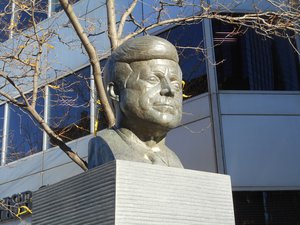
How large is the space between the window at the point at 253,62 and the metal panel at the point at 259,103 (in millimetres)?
184

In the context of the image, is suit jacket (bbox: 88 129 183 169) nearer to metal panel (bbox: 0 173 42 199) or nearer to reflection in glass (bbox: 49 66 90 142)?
reflection in glass (bbox: 49 66 90 142)

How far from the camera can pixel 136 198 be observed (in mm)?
3107

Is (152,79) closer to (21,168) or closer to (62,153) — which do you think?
(62,153)

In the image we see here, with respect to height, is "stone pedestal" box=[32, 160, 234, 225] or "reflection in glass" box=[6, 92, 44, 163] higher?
"reflection in glass" box=[6, 92, 44, 163]

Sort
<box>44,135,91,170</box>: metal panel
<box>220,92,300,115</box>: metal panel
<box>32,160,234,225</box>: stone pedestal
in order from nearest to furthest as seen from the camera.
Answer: <box>32,160,234,225</box>: stone pedestal < <box>220,92,300,115</box>: metal panel < <box>44,135,91,170</box>: metal panel

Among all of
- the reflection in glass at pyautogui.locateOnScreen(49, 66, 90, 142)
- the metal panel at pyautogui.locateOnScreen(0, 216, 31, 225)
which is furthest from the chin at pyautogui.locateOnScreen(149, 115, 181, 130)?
the metal panel at pyautogui.locateOnScreen(0, 216, 31, 225)

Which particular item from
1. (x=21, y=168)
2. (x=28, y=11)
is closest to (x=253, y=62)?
(x=28, y=11)

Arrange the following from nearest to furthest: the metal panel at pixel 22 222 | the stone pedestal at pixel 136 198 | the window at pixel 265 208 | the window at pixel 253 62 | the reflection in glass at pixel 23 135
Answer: the stone pedestal at pixel 136 198 < the window at pixel 265 208 < the window at pixel 253 62 < the metal panel at pixel 22 222 < the reflection in glass at pixel 23 135

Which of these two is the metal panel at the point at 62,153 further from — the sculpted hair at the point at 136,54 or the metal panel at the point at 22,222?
the sculpted hair at the point at 136,54

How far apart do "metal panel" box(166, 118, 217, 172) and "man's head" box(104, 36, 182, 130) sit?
632 cm

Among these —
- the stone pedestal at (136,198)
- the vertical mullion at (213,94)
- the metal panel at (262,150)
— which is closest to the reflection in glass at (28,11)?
the vertical mullion at (213,94)

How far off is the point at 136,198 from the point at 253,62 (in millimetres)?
8603

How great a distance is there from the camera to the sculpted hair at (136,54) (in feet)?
12.5

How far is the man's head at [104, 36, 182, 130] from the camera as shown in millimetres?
3715
